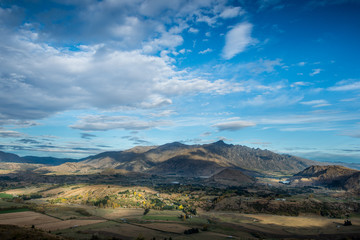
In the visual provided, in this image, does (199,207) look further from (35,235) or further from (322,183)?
(322,183)

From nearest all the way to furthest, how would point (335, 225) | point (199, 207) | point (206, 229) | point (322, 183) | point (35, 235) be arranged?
1. point (35, 235)
2. point (206, 229)
3. point (335, 225)
4. point (199, 207)
5. point (322, 183)

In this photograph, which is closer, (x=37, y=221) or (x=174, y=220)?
(x=37, y=221)

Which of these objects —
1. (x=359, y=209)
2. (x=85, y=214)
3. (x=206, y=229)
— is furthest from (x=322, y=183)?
(x=85, y=214)

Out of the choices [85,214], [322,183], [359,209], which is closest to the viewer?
[85,214]

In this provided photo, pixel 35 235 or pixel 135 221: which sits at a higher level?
pixel 35 235

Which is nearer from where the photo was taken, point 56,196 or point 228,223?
point 228,223

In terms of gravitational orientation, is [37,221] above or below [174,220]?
below

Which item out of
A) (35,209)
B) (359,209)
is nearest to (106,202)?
(35,209)

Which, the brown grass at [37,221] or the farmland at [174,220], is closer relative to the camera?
the farmland at [174,220]

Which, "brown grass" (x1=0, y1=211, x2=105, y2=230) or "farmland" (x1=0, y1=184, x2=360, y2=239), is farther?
"brown grass" (x1=0, y1=211, x2=105, y2=230)
